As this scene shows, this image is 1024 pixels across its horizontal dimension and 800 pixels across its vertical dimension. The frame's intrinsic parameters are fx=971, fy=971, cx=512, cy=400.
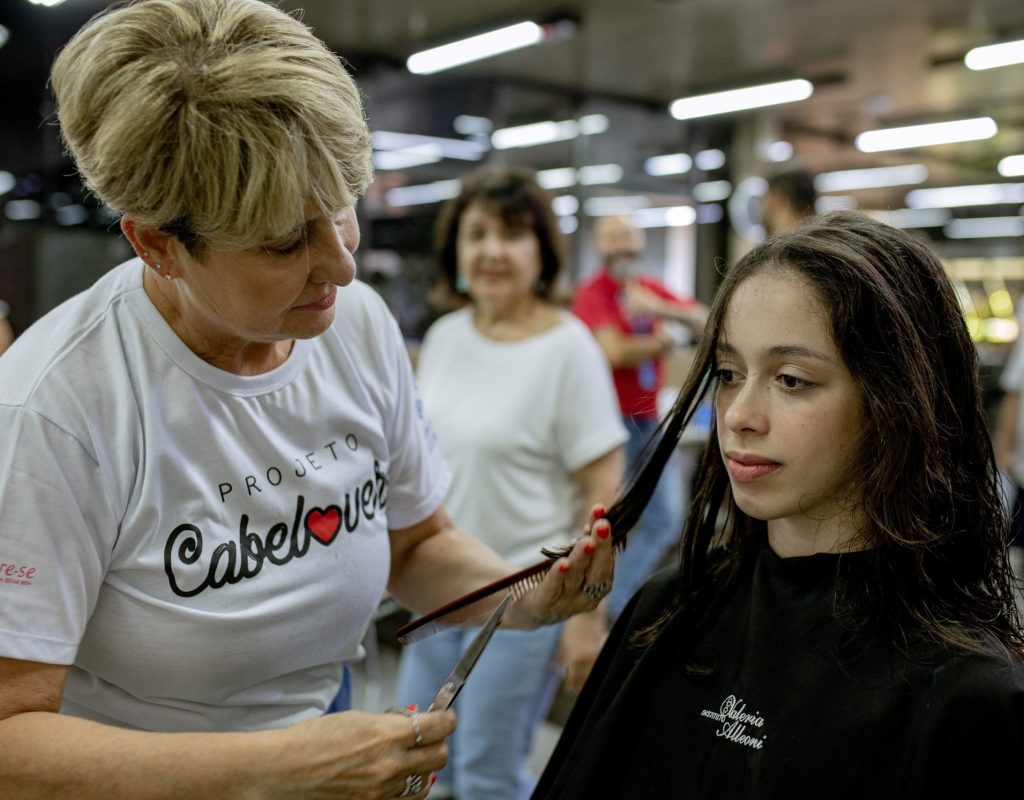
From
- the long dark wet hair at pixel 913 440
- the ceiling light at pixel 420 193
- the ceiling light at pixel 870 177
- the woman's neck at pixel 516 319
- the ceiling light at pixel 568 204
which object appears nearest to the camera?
the long dark wet hair at pixel 913 440

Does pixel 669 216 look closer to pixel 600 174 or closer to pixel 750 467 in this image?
pixel 600 174

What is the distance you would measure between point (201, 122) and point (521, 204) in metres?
1.48

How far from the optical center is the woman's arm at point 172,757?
3.11 ft

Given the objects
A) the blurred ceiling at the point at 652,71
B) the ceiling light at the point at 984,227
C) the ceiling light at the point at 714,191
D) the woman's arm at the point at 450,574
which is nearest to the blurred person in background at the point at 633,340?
the woman's arm at the point at 450,574

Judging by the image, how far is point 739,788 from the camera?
1.10 metres

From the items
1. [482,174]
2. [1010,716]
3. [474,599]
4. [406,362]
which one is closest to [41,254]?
[482,174]

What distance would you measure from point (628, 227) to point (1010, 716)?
3252 mm

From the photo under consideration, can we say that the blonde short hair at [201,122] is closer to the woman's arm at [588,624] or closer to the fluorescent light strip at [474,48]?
the woman's arm at [588,624]

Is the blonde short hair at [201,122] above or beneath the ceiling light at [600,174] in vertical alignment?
beneath

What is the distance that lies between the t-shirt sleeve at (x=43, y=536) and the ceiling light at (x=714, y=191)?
987 centimetres

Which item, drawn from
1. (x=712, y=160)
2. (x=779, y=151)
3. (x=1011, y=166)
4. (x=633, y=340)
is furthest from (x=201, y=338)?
(x=1011, y=166)

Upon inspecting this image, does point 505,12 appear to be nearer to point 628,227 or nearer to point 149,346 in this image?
point 628,227

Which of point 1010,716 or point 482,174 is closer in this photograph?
point 1010,716

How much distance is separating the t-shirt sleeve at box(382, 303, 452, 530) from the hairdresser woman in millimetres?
107
